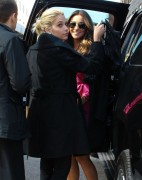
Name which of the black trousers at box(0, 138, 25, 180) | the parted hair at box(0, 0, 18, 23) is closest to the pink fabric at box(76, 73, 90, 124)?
the black trousers at box(0, 138, 25, 180)

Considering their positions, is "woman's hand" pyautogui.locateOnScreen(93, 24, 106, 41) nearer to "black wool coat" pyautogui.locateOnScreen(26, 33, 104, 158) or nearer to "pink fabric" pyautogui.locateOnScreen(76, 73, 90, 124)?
"black wool coat" pyautogui.locateOnScreen(26, 33, 104, 158)

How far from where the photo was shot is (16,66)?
10.2 feet

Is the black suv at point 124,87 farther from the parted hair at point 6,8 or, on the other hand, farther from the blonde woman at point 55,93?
the parted hair at point 6,8

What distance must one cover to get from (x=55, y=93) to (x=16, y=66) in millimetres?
434

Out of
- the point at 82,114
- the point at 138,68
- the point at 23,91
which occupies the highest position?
the point at 138,68

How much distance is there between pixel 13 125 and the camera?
3178mm

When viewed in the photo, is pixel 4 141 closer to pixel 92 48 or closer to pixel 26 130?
pixel 26 130

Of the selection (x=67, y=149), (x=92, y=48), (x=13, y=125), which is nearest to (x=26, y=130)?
(x=13, y=125)

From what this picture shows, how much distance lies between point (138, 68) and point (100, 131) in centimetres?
102

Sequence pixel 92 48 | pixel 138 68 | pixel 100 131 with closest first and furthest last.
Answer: pixel 138 68 < pixel 92 48 < pixel 100 131

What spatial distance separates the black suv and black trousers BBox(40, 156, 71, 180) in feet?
1.34

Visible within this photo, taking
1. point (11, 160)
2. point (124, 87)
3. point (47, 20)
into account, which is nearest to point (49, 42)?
point (47, 20)

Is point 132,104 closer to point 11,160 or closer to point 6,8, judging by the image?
point 11,160

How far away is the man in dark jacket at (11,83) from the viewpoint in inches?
122
